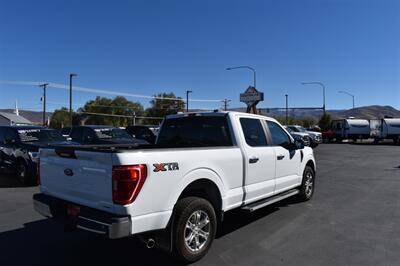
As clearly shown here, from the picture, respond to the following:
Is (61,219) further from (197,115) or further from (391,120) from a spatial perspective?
(391,120)

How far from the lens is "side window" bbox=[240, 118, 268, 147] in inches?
232

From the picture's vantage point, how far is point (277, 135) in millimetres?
6863

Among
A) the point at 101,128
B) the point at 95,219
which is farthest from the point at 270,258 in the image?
the point at 101,128

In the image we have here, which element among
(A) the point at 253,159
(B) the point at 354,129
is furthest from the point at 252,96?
(A) the point at 253,159

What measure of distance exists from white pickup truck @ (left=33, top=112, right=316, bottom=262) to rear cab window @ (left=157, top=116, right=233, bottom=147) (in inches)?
0.6

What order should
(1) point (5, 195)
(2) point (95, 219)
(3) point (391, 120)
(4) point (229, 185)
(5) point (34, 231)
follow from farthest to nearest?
1. (3) point (391, 120)
2. (1) point (5, 195)
3. (5) point (34, 231)
4. (4) point (229, 185)
5. (2) point (95, 219)

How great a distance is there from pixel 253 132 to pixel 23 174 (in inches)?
299

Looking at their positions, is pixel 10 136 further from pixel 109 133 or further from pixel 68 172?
pixel 68 172

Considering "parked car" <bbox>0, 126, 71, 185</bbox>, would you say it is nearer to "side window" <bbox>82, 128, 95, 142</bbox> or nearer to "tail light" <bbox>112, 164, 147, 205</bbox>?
"side window" <bbox>82, 128, 95, 142</bbox>

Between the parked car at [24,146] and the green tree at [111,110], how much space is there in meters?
93.0

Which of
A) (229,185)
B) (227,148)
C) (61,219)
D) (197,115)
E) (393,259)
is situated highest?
(197,115)

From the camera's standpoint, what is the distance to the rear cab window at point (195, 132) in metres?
5.75

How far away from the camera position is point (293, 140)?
7.30 m

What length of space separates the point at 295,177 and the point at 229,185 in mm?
2528
